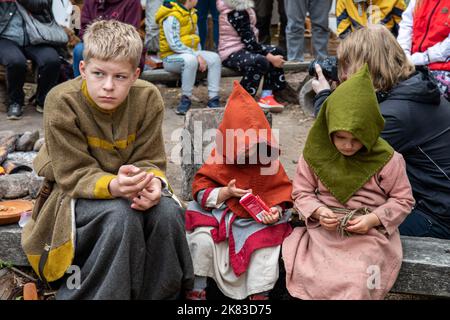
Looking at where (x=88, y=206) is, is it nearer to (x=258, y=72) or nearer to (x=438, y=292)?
(x=438, y=292)

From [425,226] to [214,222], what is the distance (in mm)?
1087

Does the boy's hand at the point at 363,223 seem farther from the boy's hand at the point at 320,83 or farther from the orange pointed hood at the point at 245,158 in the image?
the boy's hand at the point at 320,83

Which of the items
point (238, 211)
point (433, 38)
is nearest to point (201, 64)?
point (433, 38)

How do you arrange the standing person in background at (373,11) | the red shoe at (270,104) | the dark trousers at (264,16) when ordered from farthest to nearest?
the dark trousers at (264,16), the red shoe at (270,104), the standing person in background at (373,11)

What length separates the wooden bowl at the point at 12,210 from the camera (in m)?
3.17

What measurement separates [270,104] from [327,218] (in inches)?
148

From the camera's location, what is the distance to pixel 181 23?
6.12 metres

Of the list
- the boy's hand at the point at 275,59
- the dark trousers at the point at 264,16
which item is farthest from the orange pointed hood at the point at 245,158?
the dark trousers at the point at 264,16

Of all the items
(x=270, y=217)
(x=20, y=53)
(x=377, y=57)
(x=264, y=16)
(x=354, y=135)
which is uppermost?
(x=377, y=57)

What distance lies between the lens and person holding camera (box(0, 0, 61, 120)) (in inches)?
226

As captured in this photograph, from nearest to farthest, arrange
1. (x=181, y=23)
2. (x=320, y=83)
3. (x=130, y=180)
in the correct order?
(x=130, y=180), (x=320, y=83), (x=181, y=23)

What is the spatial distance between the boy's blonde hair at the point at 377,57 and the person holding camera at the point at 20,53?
3.69 metres

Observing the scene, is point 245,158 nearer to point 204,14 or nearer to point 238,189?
point 238,189

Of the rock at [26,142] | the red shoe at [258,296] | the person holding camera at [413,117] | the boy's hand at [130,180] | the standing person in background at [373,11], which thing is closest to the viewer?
the boy's hand at [130,180]
